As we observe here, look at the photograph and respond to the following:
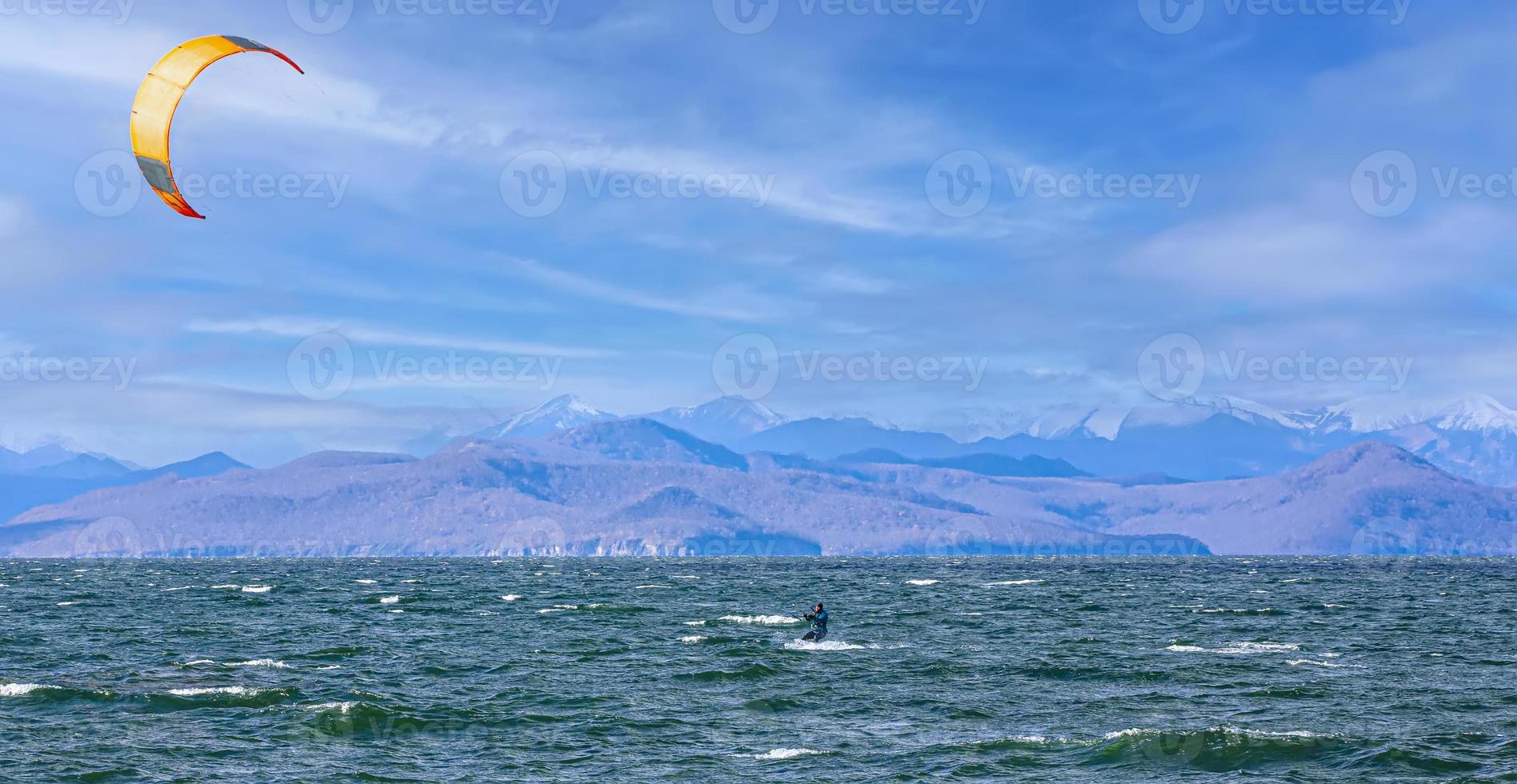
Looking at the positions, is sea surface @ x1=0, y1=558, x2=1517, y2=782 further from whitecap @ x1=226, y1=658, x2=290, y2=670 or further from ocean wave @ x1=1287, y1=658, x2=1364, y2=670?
ocean wave @ x1=1287, y1=658, x2=1364, y2=670

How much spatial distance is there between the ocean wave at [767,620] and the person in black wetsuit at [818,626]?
14.4 metres

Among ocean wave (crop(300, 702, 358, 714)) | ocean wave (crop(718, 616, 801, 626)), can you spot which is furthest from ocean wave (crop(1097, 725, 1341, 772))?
ocean wave (crop(718, 616, 801, 626))

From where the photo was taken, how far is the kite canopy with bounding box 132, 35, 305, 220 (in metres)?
41.1

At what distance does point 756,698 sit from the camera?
4881 centimetres

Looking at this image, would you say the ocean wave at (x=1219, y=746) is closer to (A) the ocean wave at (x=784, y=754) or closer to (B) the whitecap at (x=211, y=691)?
(A) the ocean wave at (x=784, y=754)

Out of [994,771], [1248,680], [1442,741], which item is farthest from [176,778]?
[1248,680]

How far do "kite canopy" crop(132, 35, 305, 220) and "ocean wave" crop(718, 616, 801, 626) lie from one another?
53326mm

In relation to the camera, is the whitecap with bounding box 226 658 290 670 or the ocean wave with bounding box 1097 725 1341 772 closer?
the ocean wave with bounding box 1097 725 1341 772

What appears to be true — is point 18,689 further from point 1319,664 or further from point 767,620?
point 1319,664

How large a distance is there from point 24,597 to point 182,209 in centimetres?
10826

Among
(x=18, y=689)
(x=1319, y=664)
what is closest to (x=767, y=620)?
(x=1319, y=664)

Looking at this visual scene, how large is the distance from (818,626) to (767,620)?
1992 centimetres

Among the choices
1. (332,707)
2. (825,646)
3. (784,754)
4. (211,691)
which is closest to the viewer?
(784,754)

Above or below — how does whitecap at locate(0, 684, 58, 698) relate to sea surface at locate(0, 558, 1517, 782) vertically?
above
